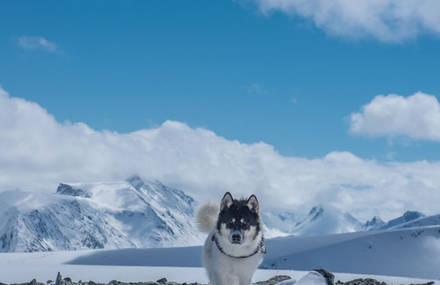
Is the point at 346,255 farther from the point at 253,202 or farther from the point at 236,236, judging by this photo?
the point at 236,236

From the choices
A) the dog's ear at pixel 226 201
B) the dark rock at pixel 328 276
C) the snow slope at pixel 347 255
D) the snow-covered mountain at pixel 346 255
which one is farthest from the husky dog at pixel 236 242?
the snow slope at pixel 347 255

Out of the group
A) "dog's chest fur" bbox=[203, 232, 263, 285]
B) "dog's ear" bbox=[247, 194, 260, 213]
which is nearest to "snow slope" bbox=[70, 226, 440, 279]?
"dog's chest fur" bbox=[203, 232, 263, 285]

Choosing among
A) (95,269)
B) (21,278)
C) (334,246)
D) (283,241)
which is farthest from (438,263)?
(21,278)

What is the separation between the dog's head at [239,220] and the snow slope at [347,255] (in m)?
36.0

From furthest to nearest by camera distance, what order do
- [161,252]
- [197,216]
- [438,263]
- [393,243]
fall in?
[161,252] → [393,243] → [438,263] → [197,216]

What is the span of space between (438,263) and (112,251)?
32.1 meters

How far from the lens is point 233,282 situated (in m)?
9.20

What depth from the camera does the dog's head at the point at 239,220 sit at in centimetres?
848

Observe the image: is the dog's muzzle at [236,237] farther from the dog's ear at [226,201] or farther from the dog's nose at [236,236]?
the dog's ear at [226,201]

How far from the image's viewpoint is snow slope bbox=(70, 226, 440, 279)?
43.3 m

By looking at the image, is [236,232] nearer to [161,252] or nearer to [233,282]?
[233,282]

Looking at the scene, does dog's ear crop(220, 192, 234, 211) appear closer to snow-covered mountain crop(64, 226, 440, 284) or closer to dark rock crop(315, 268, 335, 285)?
dark rock crop(315, 268, 335, 285)

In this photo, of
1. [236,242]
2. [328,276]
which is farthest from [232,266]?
[328,276]

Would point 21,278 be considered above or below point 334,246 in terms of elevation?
below
